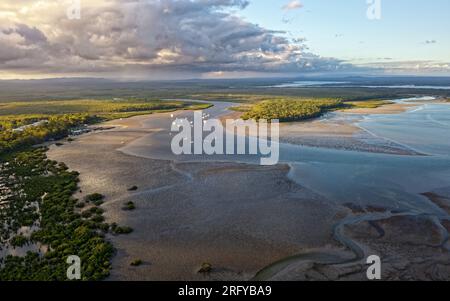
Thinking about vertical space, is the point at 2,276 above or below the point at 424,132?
below

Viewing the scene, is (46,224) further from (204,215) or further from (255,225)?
(255,225)

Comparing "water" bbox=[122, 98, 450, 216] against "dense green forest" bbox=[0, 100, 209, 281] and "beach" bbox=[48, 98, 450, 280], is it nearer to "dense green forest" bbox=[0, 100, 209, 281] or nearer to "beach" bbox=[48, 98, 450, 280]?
"beach" bbox=[48, 98, 450, 280]

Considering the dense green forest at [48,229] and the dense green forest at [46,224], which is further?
the dense green forest at [46,224]

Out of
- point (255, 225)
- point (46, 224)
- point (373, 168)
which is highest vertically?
point (373, 168)

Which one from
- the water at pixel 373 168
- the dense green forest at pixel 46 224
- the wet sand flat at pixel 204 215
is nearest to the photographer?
the dense green forest at pixel 46 224

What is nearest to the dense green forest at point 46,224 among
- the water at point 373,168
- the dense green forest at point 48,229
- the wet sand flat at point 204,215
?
the dense green forest at point 48,229

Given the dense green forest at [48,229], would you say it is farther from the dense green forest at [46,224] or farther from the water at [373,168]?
the water at [373,168]

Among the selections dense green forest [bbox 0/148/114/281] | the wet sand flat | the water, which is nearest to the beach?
the wet sand flat

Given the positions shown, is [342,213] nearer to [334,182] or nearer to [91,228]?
[334,182]

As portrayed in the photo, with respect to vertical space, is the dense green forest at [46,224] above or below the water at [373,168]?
below

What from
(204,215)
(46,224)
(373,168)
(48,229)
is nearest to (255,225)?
(204,215)
